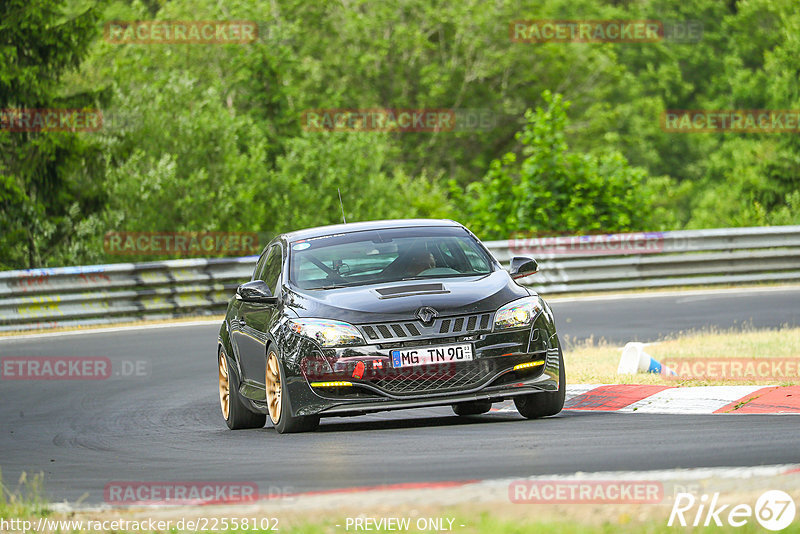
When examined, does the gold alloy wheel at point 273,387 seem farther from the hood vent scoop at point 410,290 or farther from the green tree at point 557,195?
the green tree at point 557,195

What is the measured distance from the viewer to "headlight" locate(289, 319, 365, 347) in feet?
30.0

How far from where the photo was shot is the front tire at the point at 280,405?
A: 945 centimetres

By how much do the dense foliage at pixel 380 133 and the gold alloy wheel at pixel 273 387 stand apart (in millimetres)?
18233

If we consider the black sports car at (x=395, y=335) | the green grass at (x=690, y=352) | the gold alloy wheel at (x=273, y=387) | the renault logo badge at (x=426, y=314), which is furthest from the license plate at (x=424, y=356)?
the green grass at (x=690, y=352)

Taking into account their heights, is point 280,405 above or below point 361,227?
below

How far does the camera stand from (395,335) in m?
9.10

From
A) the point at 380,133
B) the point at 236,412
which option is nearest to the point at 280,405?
the point at 236,412

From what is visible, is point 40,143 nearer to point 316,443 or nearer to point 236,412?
point 236,412

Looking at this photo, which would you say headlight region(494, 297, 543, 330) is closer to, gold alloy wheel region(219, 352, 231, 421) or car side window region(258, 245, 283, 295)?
car side window region(258, 245, 283, 295)

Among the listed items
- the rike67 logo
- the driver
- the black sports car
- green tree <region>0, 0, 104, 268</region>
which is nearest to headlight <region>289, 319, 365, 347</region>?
the black sports car

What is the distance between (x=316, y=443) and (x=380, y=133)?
36322 millimetres

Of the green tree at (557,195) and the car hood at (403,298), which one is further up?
the car hood at (403,298)

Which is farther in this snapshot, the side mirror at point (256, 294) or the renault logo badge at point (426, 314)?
the side mirror at point (256, 294)

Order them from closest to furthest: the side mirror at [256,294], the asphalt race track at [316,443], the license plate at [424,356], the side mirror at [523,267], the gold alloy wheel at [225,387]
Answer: the asphalt race track at [316,443] → the license plate at [424,356] → the side mirror at [256,294] → the side mirror at [523,267] → the gold alloy wheel at [225,387]
